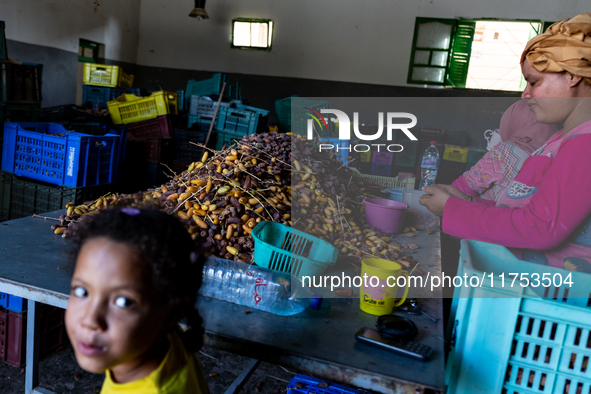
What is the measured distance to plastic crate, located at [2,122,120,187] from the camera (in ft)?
10.3

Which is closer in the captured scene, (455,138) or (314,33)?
(455,138)

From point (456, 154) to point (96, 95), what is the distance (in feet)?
17.4

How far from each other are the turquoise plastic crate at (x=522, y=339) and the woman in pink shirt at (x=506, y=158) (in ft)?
3.37

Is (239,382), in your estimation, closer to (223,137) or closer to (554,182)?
(554,182)

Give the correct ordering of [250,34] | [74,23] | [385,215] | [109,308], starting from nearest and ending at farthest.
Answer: [109,308] < [385,215] < [74,23] < [250,34]

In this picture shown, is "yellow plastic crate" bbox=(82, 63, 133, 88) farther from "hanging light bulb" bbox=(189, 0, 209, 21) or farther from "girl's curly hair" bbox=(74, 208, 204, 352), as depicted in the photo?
"girl's curly hair" bbox=(74, 208, 204, 352)

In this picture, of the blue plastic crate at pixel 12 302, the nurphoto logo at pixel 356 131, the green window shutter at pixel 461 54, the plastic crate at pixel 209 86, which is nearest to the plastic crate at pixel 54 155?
the blue plastic crate at pixel 12 302

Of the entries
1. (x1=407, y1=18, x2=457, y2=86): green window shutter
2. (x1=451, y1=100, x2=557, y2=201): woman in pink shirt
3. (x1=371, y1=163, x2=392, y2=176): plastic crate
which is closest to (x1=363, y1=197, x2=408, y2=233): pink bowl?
(x1=451, y1=100, x2=557, y2=201): woman in pink shirt

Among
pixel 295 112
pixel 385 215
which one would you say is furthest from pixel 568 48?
pixel 295 112

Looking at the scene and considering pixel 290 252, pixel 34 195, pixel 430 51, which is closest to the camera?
pixel 290 252

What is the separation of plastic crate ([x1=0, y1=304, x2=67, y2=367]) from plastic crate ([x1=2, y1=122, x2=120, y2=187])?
4.27 feet

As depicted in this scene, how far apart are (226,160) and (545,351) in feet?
4.65

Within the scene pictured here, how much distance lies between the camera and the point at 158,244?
0.79 metres

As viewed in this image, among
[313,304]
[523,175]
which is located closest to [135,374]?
[313,304]
